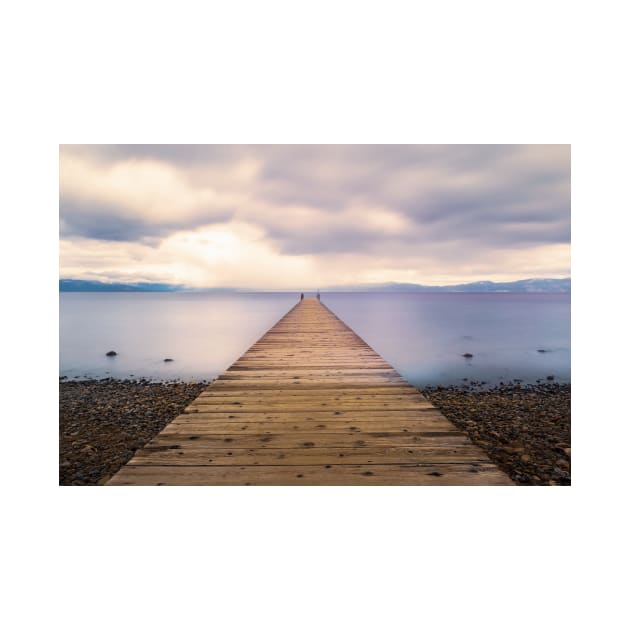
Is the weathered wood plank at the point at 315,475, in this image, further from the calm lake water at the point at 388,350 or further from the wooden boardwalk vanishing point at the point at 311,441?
the calm lake water at the point at 388,350

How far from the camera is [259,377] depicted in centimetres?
343

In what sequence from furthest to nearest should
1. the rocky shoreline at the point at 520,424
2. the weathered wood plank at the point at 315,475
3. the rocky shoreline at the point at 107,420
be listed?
the rocky shoreline at the point at 107,420, the rocky shoreline at the point at 520,424, the weathered wood plank at the point at 315,475

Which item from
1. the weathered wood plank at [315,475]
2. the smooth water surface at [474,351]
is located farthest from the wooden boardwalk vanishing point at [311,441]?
the smooth water surface at [474,351]

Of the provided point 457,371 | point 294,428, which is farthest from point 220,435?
point 457,371

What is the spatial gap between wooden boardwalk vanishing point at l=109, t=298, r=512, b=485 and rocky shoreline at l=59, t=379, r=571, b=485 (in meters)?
2.45

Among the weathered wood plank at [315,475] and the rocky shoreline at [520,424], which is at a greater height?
the weathered wood plank at [315,475]

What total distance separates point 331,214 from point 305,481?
22.9 feet

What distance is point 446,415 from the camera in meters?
6.21

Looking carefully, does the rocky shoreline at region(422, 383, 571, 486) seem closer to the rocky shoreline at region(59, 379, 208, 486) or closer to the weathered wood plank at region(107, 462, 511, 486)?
the weathered wood plank at region(107, 462, 511, 486)

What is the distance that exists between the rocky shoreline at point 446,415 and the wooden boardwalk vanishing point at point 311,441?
2453 mm

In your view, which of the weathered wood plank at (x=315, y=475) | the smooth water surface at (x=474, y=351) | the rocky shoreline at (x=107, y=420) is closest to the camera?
the weathered wood plank at (x=315, y=475)

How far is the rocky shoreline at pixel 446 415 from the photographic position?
13.8ft

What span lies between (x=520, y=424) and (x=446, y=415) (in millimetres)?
1164
